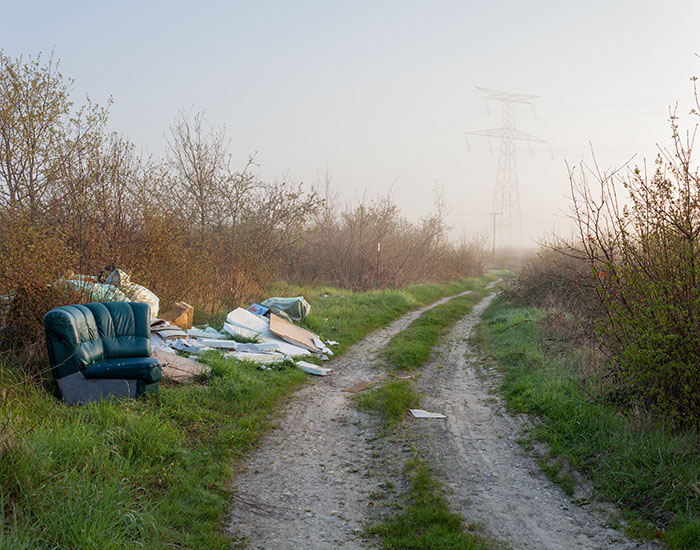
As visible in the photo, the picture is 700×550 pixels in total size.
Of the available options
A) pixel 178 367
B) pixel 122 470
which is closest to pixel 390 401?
pixel 178 367

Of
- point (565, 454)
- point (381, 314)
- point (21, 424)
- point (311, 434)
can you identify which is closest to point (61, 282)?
point (21, 424)

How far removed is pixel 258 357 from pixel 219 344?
0.80 metres

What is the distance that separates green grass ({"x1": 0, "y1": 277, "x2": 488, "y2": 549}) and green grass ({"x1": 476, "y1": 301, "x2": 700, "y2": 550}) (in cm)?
316

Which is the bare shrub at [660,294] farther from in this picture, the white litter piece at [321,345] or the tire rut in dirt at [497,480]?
the white litter piece at [321,345]

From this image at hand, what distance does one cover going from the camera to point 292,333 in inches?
415

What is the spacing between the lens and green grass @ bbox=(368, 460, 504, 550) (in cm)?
352

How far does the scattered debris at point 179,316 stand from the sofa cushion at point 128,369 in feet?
11.3

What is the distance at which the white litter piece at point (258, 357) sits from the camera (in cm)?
847

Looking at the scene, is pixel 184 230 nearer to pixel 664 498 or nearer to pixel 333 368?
pixel 333 368

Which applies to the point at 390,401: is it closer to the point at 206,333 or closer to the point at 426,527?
the point at 426,527

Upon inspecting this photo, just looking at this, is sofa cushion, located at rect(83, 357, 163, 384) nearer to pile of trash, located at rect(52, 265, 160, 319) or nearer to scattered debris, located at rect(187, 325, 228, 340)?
pile of trash, located at rect(52, 265, 160, 319)

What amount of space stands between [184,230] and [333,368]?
6.53 meters

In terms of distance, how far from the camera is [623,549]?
11.5ft

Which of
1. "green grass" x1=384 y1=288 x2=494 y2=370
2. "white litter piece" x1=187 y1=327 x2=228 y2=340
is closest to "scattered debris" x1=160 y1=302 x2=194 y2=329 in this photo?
"white litter piece" x1=187 y1=327 x2=228 y2=340
